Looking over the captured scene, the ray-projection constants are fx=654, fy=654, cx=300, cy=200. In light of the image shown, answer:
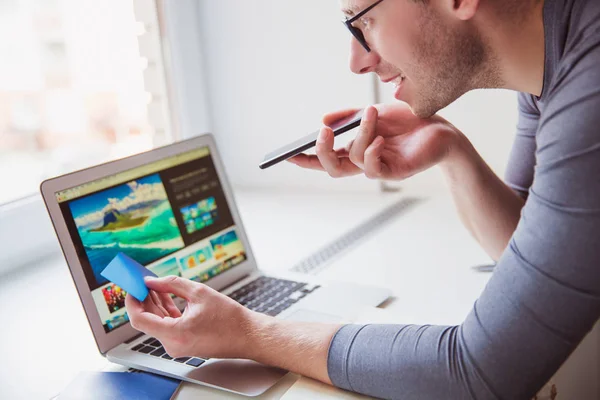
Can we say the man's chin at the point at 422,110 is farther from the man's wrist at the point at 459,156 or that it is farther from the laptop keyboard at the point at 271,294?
the laptop keyboard at the point at 271,294

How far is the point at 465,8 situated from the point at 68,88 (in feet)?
3.57

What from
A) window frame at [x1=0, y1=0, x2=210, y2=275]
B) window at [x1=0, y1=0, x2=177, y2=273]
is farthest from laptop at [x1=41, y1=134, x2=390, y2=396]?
window frame at [x1=0, y1=0, x2=210, y2=275]

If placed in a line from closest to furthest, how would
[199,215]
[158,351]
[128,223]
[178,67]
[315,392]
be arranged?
[315,392]
[158,351]
[128,223]
[199,215]
[178,67]

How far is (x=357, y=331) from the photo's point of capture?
869 millimetres

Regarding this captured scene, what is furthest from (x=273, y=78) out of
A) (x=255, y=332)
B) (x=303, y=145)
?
(x=255, y=332)

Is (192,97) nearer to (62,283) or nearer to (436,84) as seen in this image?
(62,283)

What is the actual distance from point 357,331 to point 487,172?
1.70 feet

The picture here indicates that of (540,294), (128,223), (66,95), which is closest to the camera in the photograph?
(540,294)

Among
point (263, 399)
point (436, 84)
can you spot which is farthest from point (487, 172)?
point (263, 399)

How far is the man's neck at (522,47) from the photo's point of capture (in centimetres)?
90

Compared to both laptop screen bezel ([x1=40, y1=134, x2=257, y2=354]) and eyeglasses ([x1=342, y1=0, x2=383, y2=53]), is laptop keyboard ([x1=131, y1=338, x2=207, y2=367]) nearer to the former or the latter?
laptop screen bezel ([x1=40, y1=134, x2=257, y2=354])

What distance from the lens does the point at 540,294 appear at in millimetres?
720

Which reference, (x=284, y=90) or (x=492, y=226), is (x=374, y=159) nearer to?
(x=492, y=226)

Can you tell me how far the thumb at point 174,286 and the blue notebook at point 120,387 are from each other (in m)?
0.12
